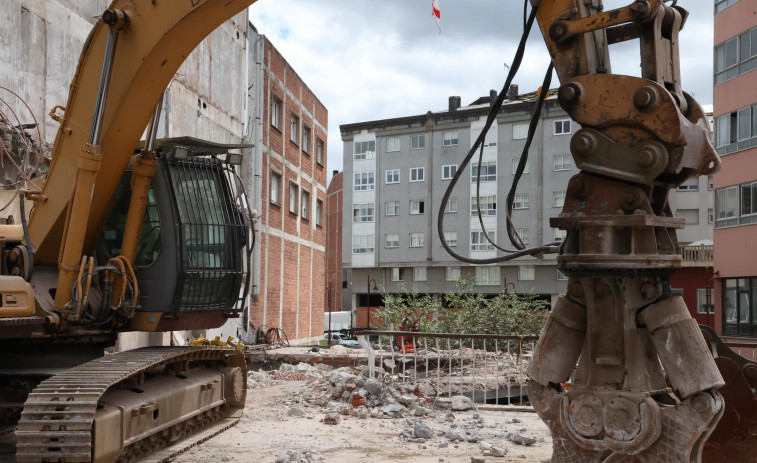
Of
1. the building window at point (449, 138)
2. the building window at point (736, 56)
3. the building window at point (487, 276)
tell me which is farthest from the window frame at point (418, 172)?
the building window at point (736, 56)

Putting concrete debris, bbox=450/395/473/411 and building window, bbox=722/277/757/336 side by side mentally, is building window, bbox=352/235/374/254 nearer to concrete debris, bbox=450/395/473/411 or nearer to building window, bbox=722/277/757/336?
building window, bbox=722/277/757/336

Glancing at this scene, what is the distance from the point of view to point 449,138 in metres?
51.2

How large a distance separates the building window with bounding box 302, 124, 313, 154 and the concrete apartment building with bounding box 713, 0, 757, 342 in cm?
1561

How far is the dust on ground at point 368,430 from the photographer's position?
7.47m

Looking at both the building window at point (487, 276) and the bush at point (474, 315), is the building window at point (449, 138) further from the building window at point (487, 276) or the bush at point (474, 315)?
the bush at point (474, 315)

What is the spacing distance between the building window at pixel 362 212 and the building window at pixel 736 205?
91.0ft

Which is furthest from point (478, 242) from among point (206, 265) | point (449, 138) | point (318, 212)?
point (206, 265)

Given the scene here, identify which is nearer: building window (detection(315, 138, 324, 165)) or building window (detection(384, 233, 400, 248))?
building window (detection(315, 138, 324, 165))

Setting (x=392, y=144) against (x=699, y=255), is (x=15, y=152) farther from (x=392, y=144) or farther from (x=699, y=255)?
(x=392, y=144)

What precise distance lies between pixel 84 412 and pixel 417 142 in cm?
4805

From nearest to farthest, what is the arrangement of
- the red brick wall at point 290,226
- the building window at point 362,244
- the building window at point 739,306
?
the red brick wall at point 290,226 → the building window at point 739,306 → the building window at point 362,244

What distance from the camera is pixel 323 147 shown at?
102ft

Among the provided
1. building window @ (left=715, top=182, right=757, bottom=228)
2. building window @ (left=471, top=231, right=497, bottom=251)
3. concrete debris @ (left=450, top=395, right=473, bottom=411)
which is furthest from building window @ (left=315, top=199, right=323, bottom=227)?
building window @ (left=471, top=231, right=497, bottom=251)

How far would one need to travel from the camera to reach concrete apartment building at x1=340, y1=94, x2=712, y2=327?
47.4 meters
